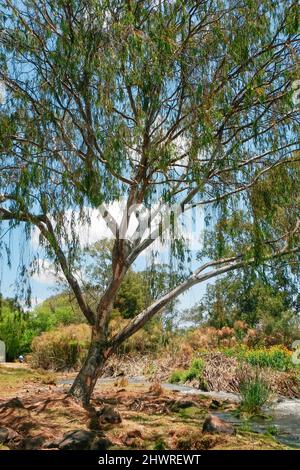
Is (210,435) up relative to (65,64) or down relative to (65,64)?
down

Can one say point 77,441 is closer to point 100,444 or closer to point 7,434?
point 100,444

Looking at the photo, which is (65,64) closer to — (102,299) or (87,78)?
(87,78)

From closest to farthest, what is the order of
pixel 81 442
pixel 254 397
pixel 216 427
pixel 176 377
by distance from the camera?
pixel 81 442 < pixel 216 427 < pixel 254 397 < pixel 176 377

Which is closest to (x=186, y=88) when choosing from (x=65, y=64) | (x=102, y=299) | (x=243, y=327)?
(x=65, y=64)

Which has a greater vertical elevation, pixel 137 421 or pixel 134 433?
pixel 137 421

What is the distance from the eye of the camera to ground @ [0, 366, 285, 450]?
7188 millimetres

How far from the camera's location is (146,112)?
26.8ft

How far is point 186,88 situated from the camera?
819 cm

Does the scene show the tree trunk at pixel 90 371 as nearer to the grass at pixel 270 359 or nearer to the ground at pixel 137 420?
the ground at pixel 137 420

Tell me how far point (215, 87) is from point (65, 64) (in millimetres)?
2142

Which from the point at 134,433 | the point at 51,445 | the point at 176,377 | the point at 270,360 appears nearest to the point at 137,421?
the point at 134,433

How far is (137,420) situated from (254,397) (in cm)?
227

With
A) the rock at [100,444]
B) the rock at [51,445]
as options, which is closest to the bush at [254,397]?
the rock at [100,444]

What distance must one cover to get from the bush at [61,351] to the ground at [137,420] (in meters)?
7.63
